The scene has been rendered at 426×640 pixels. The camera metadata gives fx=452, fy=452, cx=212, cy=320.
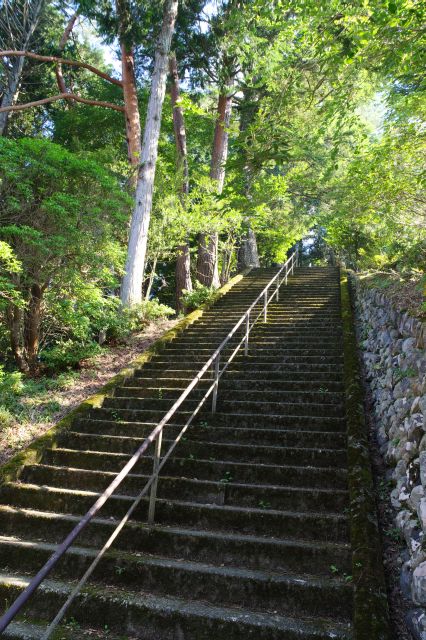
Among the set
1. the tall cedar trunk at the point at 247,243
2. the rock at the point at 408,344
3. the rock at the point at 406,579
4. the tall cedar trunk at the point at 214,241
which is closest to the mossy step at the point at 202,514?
the rock at the point at 406,579

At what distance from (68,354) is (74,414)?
2.33 meters

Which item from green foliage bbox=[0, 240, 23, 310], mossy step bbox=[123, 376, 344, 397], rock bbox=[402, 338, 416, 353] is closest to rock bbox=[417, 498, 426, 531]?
rock bbox=[402, 338, 416, 353]

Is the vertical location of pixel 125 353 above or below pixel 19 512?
above

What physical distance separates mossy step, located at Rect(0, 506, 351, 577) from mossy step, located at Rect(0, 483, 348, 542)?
0.10 m

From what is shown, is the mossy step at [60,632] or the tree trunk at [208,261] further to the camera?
the tree trunk at [208,261]

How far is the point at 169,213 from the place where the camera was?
38.8 ft

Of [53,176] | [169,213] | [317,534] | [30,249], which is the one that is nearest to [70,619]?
[317,534]

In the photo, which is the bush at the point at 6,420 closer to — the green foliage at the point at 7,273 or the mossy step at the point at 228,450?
the mossy step at the point at 228,450

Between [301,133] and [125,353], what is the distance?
665 cm

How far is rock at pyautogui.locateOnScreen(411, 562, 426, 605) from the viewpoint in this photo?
2.76 m

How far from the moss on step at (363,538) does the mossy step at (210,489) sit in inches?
10.3

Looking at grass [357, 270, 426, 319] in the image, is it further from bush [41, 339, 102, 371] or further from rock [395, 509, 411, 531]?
bush [41, 339, 102, 371]

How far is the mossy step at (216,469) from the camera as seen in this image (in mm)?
4344

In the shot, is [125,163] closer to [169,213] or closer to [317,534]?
[169,213]
